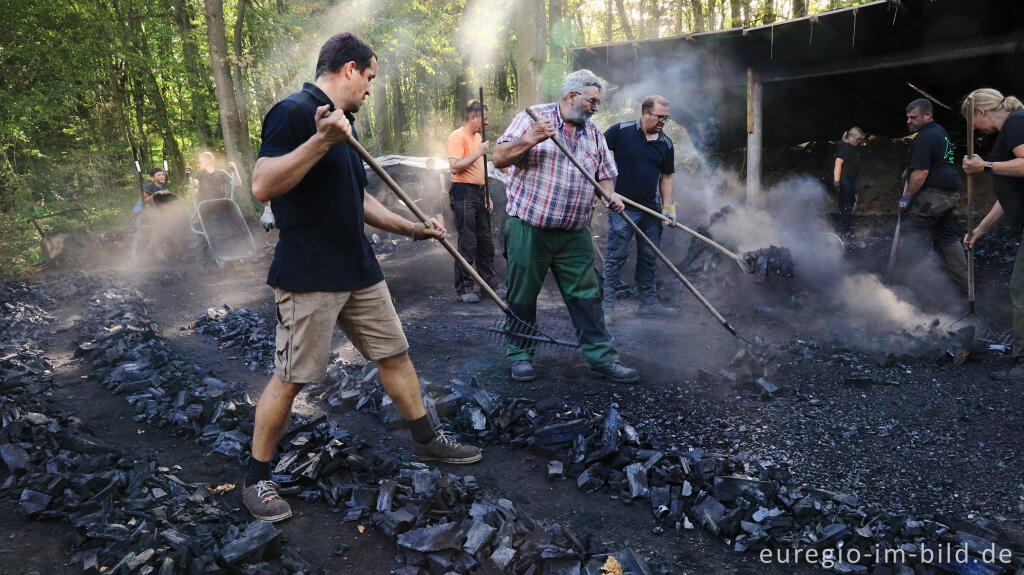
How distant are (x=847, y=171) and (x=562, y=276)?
27.6ft

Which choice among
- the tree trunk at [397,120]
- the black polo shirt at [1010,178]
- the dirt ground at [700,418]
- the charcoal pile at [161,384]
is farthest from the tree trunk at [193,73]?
the black polo shirt at [1010,178]

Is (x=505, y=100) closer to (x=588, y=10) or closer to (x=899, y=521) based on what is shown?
(x=588, y=10)

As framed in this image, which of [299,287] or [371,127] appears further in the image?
[371,127]

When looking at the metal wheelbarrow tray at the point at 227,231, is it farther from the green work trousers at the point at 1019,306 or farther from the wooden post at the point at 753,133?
the green work trousers at the point at 1019,306

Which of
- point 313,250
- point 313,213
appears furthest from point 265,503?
point 313,213

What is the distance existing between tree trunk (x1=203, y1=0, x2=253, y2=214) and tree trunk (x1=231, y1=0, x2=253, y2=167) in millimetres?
83

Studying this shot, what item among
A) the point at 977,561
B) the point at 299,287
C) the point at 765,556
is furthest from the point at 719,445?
the point at 299,287

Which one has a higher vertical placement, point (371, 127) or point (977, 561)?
point (371, 127)

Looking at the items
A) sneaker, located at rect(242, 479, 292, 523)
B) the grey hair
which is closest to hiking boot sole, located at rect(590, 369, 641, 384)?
the grey hair

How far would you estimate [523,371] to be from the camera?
481cm

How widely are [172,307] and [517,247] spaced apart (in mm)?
6088

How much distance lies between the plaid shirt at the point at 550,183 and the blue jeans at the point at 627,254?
86.5 inches

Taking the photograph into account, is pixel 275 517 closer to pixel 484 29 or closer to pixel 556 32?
pixel 556 32

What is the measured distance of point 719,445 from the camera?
3756 mm
